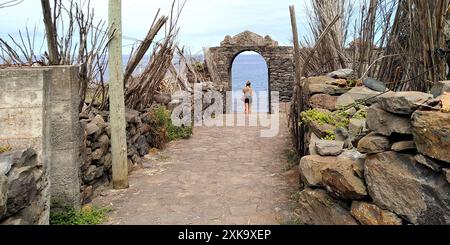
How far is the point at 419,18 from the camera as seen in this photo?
127 inches

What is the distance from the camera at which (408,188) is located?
2.25 metres

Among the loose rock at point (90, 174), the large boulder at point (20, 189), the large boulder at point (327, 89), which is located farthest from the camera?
the large boulder at point (327, 89)

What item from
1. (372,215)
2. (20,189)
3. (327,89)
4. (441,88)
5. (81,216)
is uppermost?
(327,89)

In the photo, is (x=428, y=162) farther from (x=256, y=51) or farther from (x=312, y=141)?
(x=256, y=51)

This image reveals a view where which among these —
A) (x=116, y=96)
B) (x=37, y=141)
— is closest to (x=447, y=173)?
(x=37, y=141)

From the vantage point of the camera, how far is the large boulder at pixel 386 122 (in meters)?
2.33

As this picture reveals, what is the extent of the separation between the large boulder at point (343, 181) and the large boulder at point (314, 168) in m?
0.20

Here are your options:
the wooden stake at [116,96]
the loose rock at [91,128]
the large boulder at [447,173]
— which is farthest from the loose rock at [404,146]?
the loose rock at [91,128]

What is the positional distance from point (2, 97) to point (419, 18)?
3.66 metres

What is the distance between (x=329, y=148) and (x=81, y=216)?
2.62 meters

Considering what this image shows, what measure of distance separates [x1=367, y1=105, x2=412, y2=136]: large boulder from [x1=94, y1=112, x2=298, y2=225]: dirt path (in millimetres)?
1674

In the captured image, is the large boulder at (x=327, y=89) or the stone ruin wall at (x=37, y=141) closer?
the stone ruin wall at (x=37, y=141)

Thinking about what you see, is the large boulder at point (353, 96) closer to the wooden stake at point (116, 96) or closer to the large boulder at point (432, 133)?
the large boulder at point (432, 133)

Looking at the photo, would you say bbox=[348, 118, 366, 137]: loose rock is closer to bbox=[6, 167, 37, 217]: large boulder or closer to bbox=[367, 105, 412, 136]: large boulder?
bbox=[367, 105, 412, 136]: large boulder
